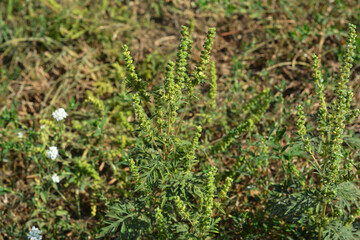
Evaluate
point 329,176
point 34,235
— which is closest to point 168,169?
point 329,176

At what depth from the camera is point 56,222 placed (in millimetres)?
3766

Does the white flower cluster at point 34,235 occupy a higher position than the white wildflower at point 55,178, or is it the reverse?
the white wildflower at point 55,178

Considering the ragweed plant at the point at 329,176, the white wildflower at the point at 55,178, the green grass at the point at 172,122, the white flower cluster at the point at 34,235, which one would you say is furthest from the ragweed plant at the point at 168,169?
the white wildflower at the point at 55,178

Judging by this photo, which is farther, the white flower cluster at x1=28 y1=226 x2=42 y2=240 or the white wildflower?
the white wildflower

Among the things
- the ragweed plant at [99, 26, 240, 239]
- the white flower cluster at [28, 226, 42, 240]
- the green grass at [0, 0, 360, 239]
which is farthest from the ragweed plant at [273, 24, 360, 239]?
the white flower cluster at [28, 226, 42, 240]

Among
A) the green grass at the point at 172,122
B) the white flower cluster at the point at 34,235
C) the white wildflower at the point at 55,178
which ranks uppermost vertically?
the green grass at the point at 172,122

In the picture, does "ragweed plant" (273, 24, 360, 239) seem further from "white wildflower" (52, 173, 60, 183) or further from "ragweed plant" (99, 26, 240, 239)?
"white wildflower" (52, 173, 60, 183)

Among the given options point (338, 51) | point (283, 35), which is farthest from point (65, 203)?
point (338, 51)

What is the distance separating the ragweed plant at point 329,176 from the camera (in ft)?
8.35

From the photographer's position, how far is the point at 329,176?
2539 mm

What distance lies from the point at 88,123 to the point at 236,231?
2.26 m

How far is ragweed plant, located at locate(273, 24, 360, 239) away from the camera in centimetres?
254

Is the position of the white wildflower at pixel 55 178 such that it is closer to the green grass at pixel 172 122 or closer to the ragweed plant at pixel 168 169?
the green grass at pixel 172 122

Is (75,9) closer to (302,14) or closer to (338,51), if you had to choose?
(302,14)
